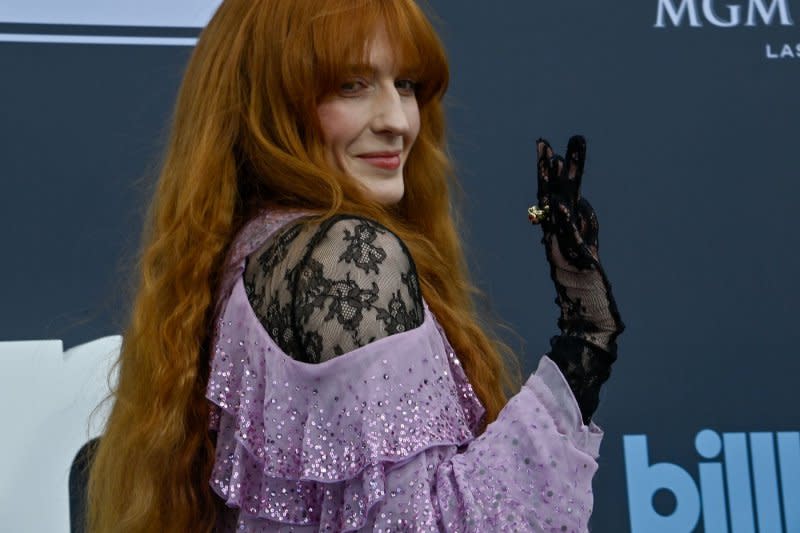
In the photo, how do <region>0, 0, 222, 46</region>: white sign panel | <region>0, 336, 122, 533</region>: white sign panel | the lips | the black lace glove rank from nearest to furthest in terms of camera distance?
the black lace glove < the lips < <region>0, 336, 122, 533</region>: white sign panel < <region>0, 0, 222, 46</region>: white sign panel

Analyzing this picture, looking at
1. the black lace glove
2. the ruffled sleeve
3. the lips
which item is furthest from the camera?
the lips

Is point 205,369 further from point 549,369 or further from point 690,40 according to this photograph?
point 690,40

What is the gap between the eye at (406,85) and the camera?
1703mm

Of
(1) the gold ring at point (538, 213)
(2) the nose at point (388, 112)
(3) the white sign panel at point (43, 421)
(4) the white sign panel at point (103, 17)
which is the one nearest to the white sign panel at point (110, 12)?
(4) the white sign panel at point (103, 17)

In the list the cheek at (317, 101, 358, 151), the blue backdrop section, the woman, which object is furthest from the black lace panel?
the blue backdrop section

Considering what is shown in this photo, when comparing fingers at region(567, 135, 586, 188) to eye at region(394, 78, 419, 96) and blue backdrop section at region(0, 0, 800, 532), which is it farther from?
blue backdrop section at region(0, 0, 800, 532)

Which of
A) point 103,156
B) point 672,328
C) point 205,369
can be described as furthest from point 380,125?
point 672,328

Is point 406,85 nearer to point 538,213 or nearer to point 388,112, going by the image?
point 388,112

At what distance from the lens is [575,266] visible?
1603 millimetres

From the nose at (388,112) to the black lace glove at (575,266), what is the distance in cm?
19

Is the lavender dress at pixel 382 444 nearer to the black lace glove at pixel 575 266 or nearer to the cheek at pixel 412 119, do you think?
the black lace glove at pixel 575 266

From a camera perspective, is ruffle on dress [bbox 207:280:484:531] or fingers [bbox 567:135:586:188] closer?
ruffle on dress [bbox 207:280:484:531]

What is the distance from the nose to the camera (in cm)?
165

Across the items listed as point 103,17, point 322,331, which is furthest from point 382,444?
point 103,17
